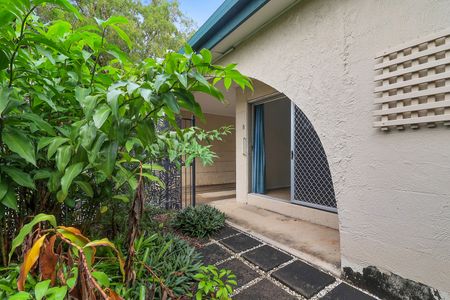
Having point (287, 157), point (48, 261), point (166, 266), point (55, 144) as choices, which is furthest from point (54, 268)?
point (287, 157)

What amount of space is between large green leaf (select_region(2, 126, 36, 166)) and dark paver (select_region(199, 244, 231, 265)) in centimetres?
167

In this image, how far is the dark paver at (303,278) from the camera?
5.33 ft

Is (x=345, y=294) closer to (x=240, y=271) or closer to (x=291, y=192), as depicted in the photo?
(x=240, y=271)

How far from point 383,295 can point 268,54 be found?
7.96 ft

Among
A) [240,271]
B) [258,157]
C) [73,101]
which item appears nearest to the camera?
[73,101]

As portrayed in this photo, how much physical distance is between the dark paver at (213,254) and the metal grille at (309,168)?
1568 millimetres

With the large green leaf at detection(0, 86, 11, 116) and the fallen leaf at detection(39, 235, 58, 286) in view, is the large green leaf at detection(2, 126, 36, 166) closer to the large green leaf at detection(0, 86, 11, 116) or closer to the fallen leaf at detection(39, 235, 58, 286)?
the large green leaf at detection(0, 86, 11, 116)

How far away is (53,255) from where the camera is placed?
1.82ft

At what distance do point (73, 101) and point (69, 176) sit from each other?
42 centimetres

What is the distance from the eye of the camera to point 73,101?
0.97 metres

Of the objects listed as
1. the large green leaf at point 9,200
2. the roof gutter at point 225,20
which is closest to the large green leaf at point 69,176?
the large green leaf at point 9,200

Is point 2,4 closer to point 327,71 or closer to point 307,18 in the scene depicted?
point 327,71

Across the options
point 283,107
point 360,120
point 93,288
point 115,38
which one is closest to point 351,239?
point 360,120

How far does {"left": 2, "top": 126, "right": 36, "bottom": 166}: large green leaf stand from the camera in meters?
0.75
